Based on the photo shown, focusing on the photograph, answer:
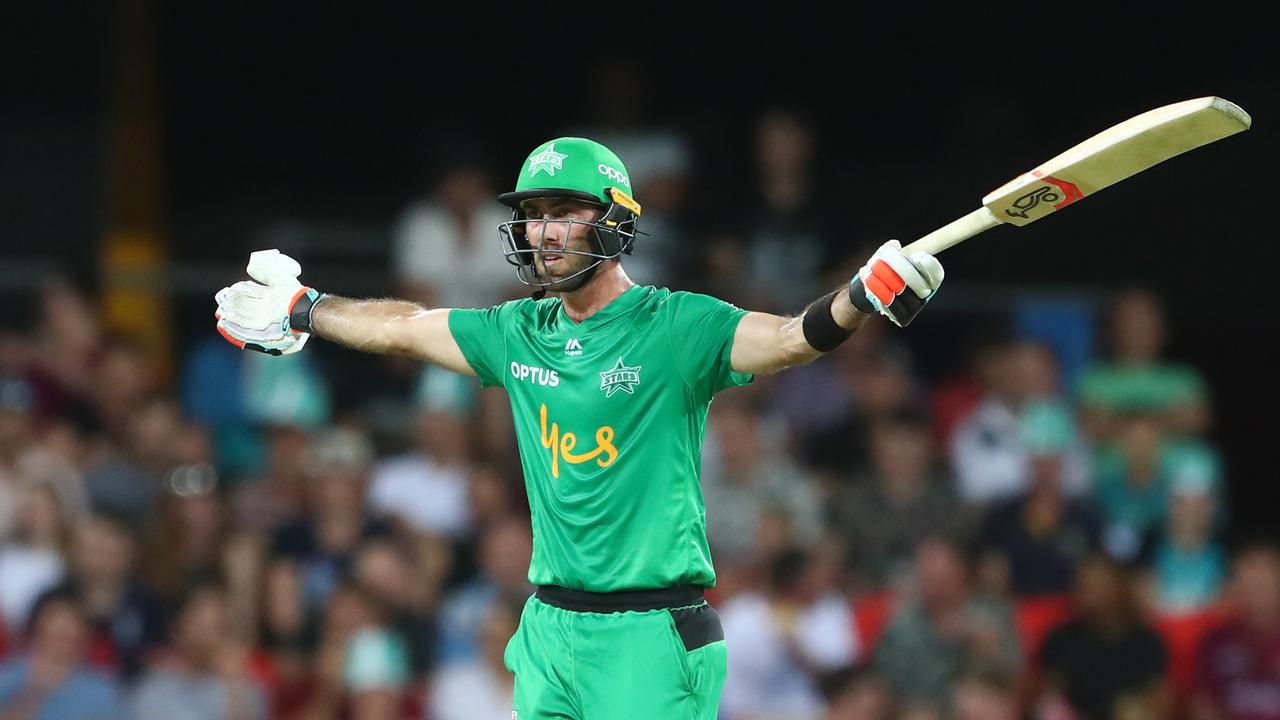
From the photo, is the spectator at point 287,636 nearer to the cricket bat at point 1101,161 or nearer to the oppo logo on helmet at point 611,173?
the oppo logo on helmet at point 611,173

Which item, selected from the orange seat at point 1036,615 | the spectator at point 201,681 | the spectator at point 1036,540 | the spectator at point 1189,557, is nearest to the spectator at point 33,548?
the spectator at point 201,681

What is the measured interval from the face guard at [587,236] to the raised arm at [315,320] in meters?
0.46

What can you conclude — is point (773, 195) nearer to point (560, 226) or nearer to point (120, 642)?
point (120, 642)

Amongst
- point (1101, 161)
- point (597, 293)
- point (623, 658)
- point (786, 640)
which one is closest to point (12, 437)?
point (786, 640)

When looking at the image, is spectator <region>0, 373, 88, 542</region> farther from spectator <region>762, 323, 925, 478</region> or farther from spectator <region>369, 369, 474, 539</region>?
spectator <region>762, 323, 925, 478</region>

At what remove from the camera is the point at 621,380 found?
6.20m

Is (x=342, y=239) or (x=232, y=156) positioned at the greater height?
(x=232, y=156)

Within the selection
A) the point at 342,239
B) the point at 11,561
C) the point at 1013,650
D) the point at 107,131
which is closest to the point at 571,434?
the point at 1013,650

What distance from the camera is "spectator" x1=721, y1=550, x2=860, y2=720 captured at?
34.8 ft

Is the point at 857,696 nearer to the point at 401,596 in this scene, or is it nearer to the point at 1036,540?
the point at 1036,540

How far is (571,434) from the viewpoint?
6.25m

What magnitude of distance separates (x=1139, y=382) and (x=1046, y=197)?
20.2ft

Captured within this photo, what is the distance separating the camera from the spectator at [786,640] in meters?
10.6

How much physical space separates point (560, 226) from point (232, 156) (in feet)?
34.0
